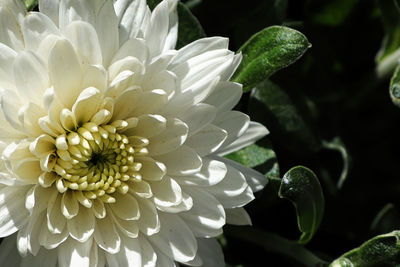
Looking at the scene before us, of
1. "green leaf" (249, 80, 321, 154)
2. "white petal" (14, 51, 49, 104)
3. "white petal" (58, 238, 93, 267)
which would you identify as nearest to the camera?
"white petal" (14, 51, 49, 104)

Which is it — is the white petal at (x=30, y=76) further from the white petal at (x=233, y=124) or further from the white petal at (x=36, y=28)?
the white petal at (x=233, y=124)

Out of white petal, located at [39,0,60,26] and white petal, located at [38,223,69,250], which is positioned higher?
white petal, located at [39,0,60,26]

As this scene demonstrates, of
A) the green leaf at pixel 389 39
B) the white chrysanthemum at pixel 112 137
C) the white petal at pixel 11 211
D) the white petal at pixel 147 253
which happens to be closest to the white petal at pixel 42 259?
the white chrysanthemum at pixel 112 137

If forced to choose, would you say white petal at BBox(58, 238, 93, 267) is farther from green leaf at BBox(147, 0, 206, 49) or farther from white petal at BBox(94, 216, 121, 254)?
green leaf at BBox(147, 0, 206, 49)

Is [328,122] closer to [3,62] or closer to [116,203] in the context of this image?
[116,203]

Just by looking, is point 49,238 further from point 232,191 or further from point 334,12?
point 334,12

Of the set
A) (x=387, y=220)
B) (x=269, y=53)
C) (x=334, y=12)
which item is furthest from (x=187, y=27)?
(x=387, y=220)

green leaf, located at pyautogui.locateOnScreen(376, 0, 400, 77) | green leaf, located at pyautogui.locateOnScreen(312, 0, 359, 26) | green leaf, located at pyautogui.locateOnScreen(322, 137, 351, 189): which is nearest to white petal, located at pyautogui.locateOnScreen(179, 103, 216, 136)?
green leaf, located at pyautogui.locateOnScreen(322, 137, 351, 189)

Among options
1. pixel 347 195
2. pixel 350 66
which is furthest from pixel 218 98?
pixel 350 66
